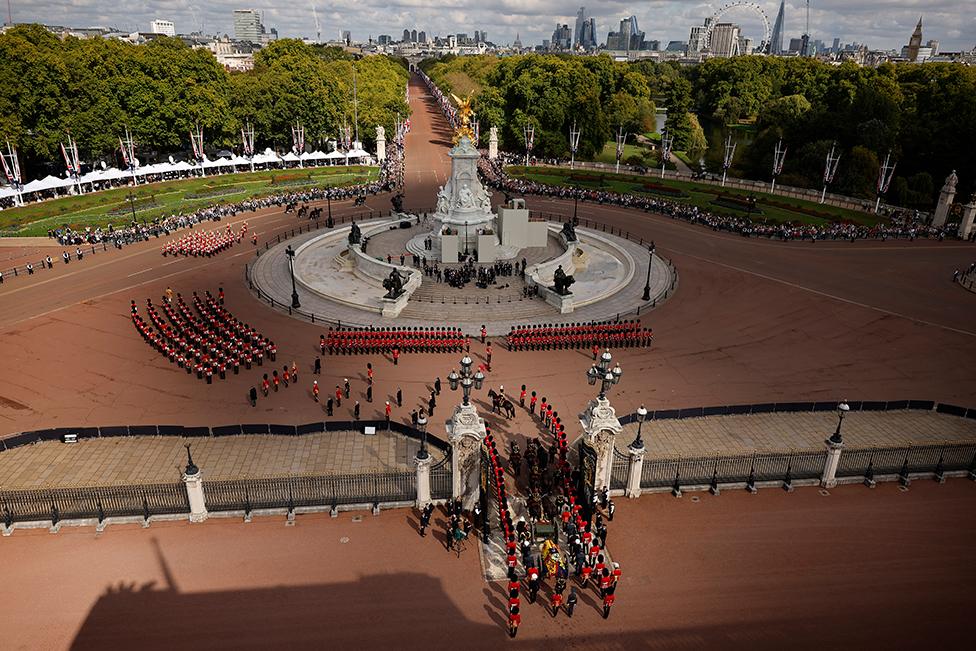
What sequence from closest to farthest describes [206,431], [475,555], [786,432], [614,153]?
[475,555]
[206,431]
[786,432]
[614,153]

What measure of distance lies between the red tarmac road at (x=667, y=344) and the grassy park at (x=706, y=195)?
12.4 meters

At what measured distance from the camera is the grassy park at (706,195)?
6006cm

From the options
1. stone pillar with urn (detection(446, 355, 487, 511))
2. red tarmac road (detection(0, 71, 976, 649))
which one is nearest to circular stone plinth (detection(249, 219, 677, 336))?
red tarmac road (detection(0, 71, 976, 649))

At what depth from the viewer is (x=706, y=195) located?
6862 cm

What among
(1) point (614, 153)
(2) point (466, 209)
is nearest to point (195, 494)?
(2) point (466, 209)

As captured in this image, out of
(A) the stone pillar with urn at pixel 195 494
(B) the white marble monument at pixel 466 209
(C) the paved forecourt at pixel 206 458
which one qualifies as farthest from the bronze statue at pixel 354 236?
(A) the stone pillar with urn at pixel 195 494

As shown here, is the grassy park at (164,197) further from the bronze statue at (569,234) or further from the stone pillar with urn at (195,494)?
the stone pillar with urn at (195,494)

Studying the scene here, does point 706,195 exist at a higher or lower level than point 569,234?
higher

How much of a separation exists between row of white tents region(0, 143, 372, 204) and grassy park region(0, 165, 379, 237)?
1.39 metres

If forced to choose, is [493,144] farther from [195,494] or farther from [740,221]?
[195,494]

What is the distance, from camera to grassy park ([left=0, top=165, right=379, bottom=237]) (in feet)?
174

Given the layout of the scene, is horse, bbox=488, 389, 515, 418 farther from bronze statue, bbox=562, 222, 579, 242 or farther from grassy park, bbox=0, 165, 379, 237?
grassy park, bbox=0, 165, 379, 237

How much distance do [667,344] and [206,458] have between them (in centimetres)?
2236

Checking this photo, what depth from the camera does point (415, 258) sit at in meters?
41.0
